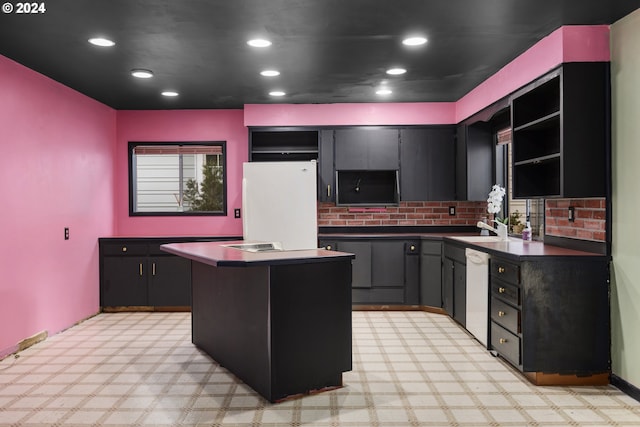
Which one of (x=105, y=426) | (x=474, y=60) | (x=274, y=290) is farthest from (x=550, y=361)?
(x=105, y=426)

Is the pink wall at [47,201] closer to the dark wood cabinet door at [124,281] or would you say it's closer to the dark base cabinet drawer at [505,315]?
the dark wood cabinet door at [124,281]

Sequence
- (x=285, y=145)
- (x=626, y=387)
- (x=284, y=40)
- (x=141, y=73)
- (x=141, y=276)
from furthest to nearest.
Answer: (x=285, y=145) < (x=141, y=276) < (x=141, y=73) < (x=284, y=40) < (x=626, y=387)

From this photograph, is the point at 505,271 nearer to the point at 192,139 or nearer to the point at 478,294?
the point at 478,294

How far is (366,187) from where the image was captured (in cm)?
649

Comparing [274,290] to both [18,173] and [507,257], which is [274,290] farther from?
[18,173]

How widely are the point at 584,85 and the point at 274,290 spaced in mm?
2459

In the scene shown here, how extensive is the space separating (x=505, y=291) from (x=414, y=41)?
1.95 meters

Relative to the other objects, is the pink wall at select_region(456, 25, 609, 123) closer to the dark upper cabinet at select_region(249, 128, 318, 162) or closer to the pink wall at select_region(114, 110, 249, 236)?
the dark upper cabinet at select_region(249, 128, 318, 162)

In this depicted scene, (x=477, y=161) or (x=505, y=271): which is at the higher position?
(x=477, y=161)

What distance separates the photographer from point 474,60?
4.34 m

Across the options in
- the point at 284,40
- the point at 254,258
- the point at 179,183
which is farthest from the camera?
the point at 179,183

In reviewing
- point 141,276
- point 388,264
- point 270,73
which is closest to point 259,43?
point 270,73

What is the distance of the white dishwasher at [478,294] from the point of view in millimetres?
4281

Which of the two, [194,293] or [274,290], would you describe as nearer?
[274,290]
